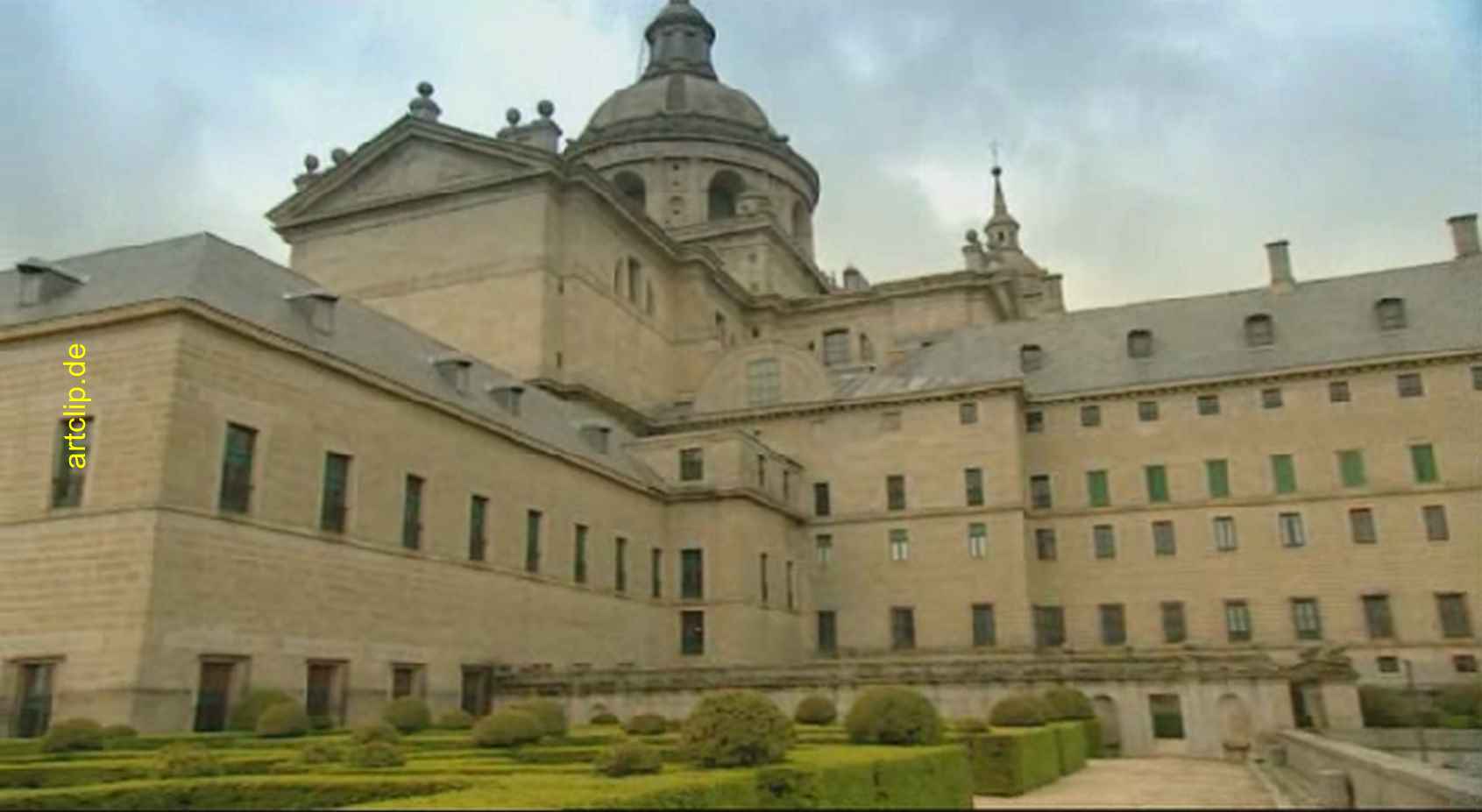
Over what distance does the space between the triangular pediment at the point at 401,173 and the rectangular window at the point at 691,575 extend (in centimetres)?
1760

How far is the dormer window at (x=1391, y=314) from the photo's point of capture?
43.5 m

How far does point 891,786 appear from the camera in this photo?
12727mm

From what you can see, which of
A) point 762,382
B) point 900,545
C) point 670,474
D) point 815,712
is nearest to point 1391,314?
point 900,545

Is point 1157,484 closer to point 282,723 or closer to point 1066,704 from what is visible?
point 1066,704

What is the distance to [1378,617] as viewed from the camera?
4072 centimetres

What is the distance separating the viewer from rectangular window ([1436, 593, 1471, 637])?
3962 centimetres

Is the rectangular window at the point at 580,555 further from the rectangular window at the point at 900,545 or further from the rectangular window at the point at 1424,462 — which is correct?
the rectangular window at the point at 1424,462

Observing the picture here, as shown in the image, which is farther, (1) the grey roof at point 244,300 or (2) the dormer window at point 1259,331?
(2) the dormer window at point 1259,331

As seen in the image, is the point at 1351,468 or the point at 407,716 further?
the point at 1351,468

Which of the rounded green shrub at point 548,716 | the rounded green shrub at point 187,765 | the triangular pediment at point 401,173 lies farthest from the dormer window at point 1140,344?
the rounded green shrub at point 187,765

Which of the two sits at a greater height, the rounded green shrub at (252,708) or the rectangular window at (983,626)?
the rectangular window at (983,626)

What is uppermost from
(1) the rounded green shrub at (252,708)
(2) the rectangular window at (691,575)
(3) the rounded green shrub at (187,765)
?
(2) the rectangular window at (691,575)

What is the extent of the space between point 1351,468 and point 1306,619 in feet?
19.7

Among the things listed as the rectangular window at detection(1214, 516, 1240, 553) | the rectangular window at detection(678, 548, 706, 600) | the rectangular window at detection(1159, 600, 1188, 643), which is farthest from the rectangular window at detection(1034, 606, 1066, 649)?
the rectangular window at detection(678, 548, 706, 600)
